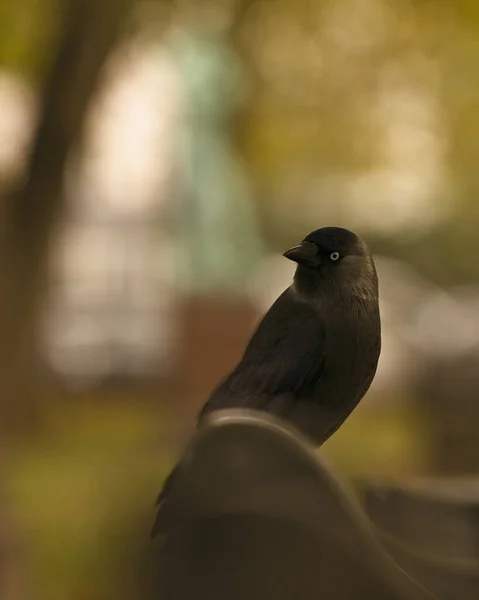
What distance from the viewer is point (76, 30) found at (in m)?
2.17

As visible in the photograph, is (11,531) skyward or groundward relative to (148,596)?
groundward

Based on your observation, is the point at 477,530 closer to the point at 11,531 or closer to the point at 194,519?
the point at 194,519

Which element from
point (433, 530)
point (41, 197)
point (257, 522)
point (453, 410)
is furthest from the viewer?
point (453, 410)

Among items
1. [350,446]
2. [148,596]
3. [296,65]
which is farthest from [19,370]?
[148,596]

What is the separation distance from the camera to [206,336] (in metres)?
2.37

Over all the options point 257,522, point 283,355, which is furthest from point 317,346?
point 257,522

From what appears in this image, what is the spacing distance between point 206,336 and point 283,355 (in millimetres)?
1818

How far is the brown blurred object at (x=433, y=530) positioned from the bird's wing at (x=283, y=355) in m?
0.15

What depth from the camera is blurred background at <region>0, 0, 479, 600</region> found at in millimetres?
1768

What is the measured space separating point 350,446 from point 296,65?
118cm

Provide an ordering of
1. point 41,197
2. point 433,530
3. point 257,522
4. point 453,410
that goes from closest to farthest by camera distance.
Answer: point 257,522 < point 433,530 < point 41,197 < point 453,410

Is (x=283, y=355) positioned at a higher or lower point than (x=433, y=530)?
higher

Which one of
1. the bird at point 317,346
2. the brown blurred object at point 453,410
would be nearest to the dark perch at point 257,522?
the bird at point 317,346

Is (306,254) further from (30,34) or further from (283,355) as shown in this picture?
(30,34)
